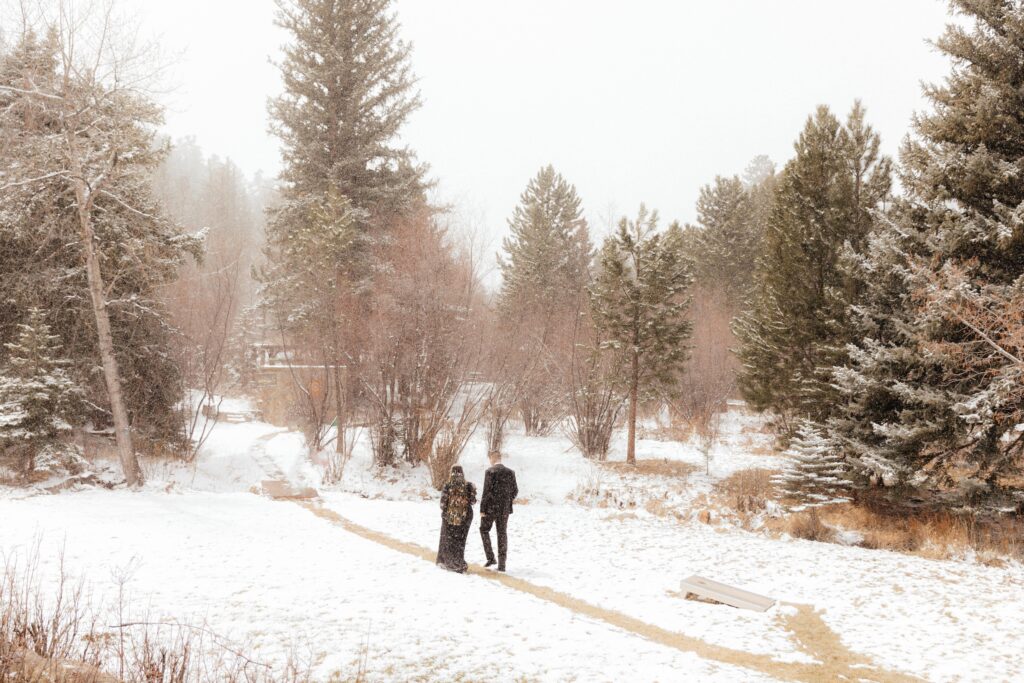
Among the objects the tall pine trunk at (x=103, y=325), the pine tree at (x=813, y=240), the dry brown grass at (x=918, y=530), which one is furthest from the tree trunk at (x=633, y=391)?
the tall pine trunk at (x=103, y=325)

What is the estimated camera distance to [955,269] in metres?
10.8

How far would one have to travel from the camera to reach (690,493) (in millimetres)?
16141

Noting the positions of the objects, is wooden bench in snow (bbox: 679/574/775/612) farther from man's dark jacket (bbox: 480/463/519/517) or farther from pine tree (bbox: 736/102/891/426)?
pine tree (bbox: 736/102/891/426)

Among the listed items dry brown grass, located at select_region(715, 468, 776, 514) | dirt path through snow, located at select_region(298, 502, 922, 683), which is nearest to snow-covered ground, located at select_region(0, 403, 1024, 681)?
dirt path through snow, located at select_region(298, 502, 922, 683)

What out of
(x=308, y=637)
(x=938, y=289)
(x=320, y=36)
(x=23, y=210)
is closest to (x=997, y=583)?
(x=938, y=289)

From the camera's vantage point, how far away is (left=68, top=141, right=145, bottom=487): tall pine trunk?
14133 millimetres

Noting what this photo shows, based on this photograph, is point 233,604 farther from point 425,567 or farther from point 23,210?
point 23,210

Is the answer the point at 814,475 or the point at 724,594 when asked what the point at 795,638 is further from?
the point at 814,475

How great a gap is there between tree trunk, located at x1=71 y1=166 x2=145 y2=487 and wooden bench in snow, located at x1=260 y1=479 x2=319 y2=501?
3077mm

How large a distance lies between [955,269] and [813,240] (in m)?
5.65

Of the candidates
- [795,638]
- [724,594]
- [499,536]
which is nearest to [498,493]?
[499,536]

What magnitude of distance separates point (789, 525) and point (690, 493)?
3110 mm

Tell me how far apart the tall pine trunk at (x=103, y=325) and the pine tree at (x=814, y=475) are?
15960mm

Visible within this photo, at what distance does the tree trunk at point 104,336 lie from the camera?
1416 centimetres
